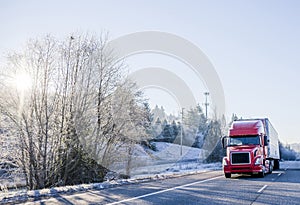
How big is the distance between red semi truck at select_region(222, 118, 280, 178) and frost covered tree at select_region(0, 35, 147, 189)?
7.16 m

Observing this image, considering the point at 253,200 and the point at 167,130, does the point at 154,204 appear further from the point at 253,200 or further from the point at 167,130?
the point at 167,130

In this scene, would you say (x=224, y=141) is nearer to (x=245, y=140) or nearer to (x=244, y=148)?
(x=245, y=140)

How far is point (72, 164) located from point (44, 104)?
12.3ft

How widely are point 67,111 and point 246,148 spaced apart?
36.7 feet

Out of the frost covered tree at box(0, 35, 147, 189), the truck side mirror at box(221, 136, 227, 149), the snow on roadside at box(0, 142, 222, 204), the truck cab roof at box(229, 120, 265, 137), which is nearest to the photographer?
the snow on roadside at box(0, 142, 222, 204)

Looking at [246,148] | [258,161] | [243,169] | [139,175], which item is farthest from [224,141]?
[139,175]

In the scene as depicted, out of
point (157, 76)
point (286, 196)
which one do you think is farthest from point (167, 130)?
point (286, 196)

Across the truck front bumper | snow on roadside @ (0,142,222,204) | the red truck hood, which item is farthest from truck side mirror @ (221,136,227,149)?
snow on roadside @ (0,142,222,204)

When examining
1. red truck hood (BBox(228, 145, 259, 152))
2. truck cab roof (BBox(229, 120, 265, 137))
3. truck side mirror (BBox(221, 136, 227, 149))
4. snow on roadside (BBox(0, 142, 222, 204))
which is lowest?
snow on roadside (BBox(0, 142, 222, 204))

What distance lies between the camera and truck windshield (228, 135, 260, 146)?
81.6ft

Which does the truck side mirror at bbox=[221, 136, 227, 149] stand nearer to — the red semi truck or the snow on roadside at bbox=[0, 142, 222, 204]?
the red semi truck

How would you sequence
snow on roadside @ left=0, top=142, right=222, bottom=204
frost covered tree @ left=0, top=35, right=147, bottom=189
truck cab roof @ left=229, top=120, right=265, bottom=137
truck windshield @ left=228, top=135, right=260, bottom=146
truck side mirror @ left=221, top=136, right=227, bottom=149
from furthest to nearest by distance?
truck side mirror @ left=221, top=136, right=227, bottom=149
truck cab roof @ left=229, top=120, right=265, bottom=137
truck windshield @ left=228, top=135, right=260, bottom=146
frost covered tree @ left=0, top=35, right=147, bottom=189
snow on roadside @ left=0, top=142, right=222, bottom=204

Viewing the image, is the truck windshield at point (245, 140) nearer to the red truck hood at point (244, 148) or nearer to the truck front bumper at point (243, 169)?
the red truck hood at point (244, 148)

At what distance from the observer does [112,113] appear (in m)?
26.6
